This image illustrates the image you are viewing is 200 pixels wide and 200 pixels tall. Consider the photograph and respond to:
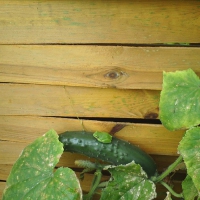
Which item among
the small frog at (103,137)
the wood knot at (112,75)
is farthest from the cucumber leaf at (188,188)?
the wood knot at (112,75)

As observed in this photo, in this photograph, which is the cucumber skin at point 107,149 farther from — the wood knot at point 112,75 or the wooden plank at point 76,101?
the wood knot at point 112,75

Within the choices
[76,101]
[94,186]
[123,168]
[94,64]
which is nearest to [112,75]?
[94,64]

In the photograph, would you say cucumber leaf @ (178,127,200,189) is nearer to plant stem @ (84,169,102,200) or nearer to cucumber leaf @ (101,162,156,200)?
cucumber leaf @ (101,162,156,200)

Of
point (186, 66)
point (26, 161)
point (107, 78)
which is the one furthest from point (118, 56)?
point (26, 161)

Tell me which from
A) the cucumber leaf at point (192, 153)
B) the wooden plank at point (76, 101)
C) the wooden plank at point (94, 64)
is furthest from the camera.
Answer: the wooden plank at point (76, 101)

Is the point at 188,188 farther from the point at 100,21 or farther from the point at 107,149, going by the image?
the point at 100,21

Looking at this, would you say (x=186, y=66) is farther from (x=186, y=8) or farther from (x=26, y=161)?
(x=26, y=161)
